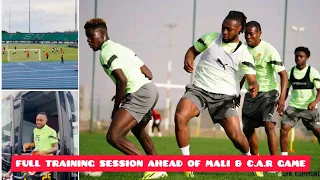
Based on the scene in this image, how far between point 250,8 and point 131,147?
4.09m

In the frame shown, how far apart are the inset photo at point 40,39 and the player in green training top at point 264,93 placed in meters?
1.92

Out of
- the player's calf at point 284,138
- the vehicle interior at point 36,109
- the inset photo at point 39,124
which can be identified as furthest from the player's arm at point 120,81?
the player's calf at point 284,138

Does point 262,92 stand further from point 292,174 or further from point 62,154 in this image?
point 62,154

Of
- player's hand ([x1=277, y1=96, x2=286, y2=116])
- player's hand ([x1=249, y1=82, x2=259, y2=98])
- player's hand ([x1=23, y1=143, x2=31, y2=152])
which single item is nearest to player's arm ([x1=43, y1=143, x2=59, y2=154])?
player's hand ([x1=23, y1=143, x2=31, y2=152])

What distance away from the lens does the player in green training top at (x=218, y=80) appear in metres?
6.67

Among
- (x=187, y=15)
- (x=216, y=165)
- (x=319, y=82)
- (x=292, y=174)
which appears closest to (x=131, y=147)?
(x=216, y=165)

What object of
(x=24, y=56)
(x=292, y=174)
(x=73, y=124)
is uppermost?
(x=24, y=56)

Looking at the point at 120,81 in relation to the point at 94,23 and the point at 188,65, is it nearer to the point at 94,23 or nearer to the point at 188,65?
the point at 94,23

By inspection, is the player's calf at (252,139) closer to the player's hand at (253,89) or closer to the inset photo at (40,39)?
the player's hand at (253,89)

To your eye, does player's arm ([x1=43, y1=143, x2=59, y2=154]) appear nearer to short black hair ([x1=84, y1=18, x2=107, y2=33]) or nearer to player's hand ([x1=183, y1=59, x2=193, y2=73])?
short black hair ([x1=84, y1=18, x2=107, y2=33])

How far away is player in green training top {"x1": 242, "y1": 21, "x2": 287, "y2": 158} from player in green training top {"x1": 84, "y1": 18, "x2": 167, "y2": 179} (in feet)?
5.12

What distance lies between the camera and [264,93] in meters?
7.84

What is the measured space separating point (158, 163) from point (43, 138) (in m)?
0.94

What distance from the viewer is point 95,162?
6.71 meters
